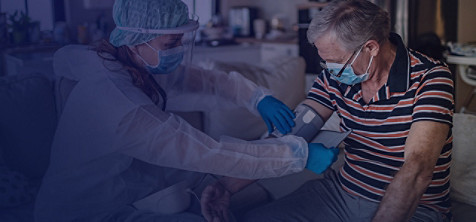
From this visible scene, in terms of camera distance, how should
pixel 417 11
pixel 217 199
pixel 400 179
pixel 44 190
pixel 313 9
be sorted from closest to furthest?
1. pixel 400 179
2. pixel 44 190
3. pixel 217 199
4. pixel 417 11
5. pixel 313 9

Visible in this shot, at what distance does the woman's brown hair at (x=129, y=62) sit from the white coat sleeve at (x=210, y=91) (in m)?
0.26

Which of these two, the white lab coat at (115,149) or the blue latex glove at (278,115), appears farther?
the blue latex glove at (278,115)

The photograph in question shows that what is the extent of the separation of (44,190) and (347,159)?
2.54 feet

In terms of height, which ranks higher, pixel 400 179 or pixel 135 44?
pixel 135 44

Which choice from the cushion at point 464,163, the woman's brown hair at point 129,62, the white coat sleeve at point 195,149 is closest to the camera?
the white coat sleeve at point 195,149

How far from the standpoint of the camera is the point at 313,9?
383 centimetres

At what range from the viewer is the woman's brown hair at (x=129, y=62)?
108cm

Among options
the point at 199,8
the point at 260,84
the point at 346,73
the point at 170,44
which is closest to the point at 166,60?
the point at 170,44

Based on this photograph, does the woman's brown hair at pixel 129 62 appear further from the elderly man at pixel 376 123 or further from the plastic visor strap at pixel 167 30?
the elderly man at pixel 376 123

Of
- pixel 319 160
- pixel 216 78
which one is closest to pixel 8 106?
pixel 216 78

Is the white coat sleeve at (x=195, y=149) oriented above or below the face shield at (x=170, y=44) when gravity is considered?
below

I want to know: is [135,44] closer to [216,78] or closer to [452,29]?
[216,78]

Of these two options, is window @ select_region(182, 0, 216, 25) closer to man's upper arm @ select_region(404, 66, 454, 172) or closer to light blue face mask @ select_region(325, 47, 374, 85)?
light blue face mask @ select_region(325, 47, 374, 85)

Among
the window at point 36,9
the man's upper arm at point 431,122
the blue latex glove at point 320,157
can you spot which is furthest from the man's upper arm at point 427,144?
the window at point 36,9
